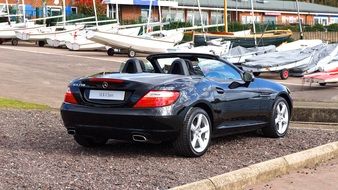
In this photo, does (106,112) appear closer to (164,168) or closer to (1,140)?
(164,168)

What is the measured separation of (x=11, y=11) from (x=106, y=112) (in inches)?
1924

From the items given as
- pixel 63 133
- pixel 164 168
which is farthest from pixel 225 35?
pixel 164 168

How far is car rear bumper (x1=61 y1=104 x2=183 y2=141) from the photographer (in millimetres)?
7348

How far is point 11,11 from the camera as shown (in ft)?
177

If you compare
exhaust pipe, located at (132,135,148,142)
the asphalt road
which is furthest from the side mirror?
the asphalt road

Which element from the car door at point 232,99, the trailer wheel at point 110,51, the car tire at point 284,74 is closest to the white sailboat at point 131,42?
the trailer wheel at point 110,51

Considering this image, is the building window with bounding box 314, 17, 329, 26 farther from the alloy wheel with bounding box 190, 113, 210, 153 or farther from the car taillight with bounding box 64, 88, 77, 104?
the car taillight with bounding box 64, 88, 77, 104

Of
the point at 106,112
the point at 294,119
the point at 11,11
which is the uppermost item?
the point at 11,11

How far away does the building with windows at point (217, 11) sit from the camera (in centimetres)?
5912

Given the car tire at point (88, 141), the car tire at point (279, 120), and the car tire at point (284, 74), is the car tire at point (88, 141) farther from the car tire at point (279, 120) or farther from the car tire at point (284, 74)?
the car tire at point (284, 74)

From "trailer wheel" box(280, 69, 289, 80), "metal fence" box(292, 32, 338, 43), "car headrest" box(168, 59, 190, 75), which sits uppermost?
"metal fence" box(292, 32, 338, 43)

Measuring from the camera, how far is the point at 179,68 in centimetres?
829

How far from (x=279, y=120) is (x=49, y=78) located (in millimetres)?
12963

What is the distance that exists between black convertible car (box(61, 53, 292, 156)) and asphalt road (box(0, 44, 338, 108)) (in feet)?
20.6
